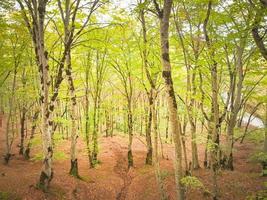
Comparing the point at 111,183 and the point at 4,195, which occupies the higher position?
the point at 4,195

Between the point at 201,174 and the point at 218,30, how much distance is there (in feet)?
30.9

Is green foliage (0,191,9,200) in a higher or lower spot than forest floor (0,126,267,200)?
higher

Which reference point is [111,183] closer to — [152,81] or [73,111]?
[73,111]

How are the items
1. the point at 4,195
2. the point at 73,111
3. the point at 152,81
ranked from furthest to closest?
the point at 73,111 → the point at 152,81 → the point at 4,195

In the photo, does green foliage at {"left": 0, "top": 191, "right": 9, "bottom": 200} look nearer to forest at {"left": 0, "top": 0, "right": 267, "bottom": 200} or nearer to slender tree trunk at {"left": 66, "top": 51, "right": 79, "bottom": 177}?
forest at {"left": 0, "top": 0, "right": 267, "bottom": 200}

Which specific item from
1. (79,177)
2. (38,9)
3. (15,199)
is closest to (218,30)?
(38,9)

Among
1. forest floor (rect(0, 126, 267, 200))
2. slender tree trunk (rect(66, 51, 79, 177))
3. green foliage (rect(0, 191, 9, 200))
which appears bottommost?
forest floor (rect(0, 126, 267, 200))

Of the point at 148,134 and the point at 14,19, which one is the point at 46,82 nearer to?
the point at 14,19

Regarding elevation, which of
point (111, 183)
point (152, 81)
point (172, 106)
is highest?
point (152, 81)

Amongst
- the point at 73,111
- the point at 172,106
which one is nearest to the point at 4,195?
the point at 73,111

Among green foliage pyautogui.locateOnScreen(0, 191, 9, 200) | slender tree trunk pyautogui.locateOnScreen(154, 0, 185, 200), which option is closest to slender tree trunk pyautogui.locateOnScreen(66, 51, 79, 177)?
green foliage pyautogui.locateOnScreen(0, 191, 9, 200)

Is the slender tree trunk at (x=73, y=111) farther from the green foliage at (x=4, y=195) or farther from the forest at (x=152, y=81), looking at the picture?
the green foliage at (x=4, y=195)

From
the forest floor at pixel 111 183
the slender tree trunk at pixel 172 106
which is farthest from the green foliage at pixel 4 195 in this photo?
the slender tree trunk at pixel 172 106

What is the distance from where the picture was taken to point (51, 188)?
537 inches
